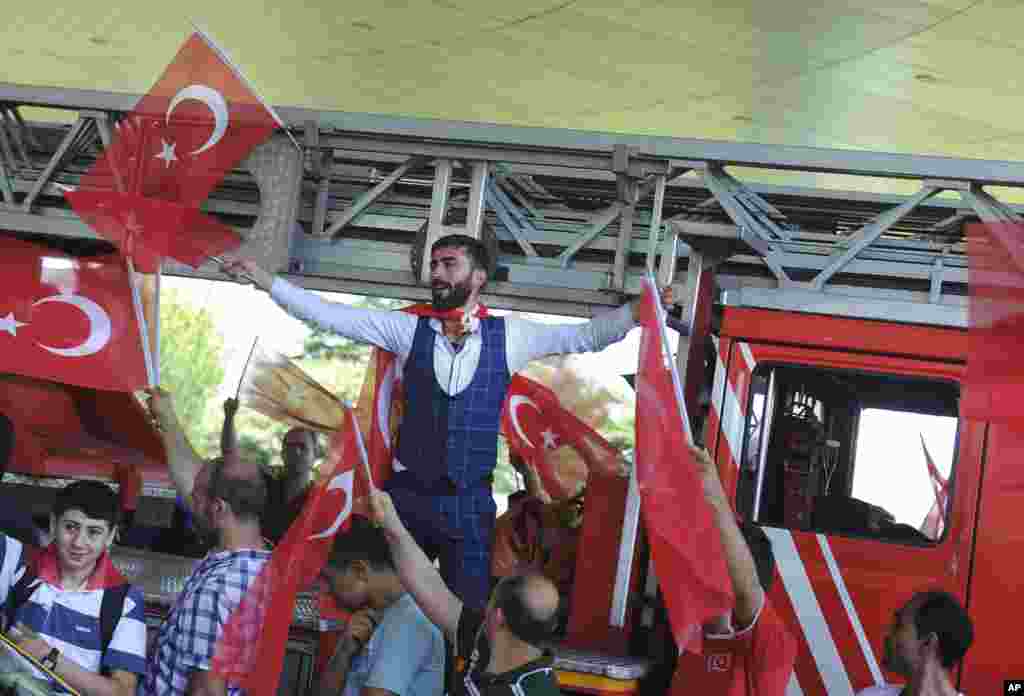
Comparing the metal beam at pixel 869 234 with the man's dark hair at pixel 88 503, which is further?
the metal beam at pixel 869 234

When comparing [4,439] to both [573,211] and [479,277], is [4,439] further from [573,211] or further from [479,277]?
[573,211]

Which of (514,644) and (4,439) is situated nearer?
(514,644)

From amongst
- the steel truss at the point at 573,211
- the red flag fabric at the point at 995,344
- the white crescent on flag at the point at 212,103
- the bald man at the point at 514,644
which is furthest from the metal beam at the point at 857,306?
the bald man at the point at 514,644

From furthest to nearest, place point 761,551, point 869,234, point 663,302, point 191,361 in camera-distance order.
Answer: point 191,361 < point 869,234 < point 761,551 < point 663,302

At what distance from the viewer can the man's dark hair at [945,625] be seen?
4.71m

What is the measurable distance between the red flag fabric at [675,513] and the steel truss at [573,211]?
41.9 inches

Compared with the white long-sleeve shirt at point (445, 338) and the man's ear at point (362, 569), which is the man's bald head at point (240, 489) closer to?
the man's ear at point (362, 569)

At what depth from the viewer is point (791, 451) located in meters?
6.48

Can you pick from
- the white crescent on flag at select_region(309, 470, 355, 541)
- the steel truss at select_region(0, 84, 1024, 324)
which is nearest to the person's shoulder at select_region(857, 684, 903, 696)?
the white crescent on flag at select_region(309, 470, 355, 541)

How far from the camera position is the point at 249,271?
580cm

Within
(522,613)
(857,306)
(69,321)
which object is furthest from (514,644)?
(69,321)

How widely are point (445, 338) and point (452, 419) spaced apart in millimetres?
330

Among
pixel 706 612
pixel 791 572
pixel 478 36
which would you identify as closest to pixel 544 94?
pixel 478 36

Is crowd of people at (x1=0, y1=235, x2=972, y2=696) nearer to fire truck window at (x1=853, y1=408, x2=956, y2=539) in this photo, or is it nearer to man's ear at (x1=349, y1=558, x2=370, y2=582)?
man's ear at (x1=349, y1=558, x2=370, y2=582)
